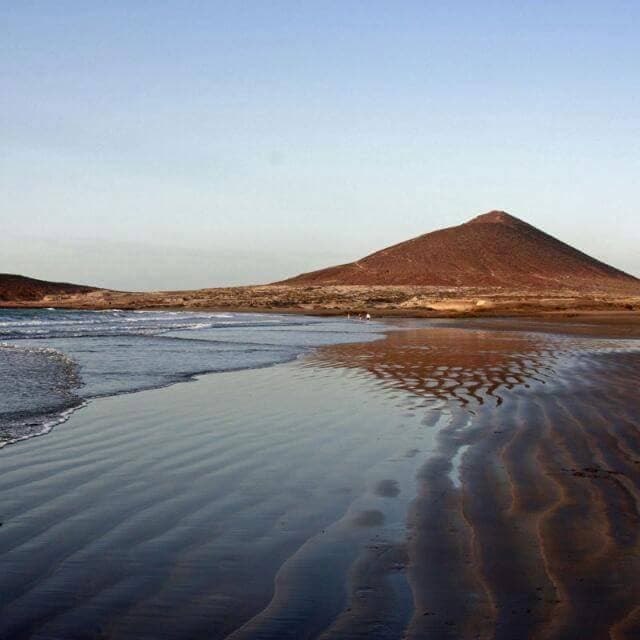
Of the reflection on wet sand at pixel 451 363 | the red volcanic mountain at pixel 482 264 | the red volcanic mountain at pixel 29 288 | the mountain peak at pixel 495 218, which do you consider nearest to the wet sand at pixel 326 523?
the reflection on wet sand at pixel 451 363

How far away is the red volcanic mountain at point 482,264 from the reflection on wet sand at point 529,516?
85884mm

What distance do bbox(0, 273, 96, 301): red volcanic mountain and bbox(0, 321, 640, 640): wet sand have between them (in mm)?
131251

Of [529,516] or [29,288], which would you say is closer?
[529,516]

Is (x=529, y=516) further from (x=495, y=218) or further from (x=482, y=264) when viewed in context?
(x=495, y=218)

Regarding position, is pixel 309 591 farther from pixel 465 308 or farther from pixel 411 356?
pixel 465 308

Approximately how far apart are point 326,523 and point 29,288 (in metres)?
145

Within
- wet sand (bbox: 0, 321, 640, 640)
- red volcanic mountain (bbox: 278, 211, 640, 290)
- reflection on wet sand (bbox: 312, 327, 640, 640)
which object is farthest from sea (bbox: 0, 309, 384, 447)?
red volcanic mountain (bbox: 278, 211, 640, 290)

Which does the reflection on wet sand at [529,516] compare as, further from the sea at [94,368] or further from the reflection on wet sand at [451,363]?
the sea at [94,368]

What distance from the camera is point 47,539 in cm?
441

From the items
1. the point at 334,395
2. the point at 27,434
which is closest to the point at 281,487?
the point at 27,434

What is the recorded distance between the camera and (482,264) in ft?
347

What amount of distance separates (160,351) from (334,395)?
11590 millimetres

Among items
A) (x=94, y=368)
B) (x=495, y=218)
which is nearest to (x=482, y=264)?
(x=495, y=218)

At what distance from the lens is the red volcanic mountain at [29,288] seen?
133m
